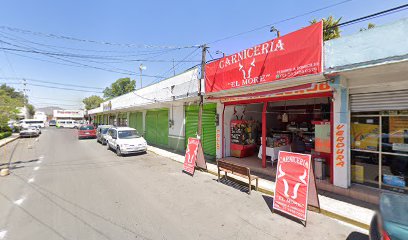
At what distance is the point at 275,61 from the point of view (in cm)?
707

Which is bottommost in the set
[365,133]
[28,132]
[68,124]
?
[28,132]

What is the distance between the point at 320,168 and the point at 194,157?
4781 mm

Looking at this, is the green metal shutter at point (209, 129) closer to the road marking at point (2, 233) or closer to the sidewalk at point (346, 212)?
the sidewalk at point (346, 212)

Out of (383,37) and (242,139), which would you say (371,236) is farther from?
(242,139)

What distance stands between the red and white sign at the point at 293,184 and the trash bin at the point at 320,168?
2522 millimetres

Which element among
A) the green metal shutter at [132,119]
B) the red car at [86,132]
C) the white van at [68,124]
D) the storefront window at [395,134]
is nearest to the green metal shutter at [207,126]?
the storefront window at [395,134]

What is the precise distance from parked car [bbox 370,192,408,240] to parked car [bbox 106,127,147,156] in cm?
1185

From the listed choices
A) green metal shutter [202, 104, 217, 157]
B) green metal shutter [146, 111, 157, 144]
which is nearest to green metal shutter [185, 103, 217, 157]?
green metal shutter [202, 104, 217, 157]

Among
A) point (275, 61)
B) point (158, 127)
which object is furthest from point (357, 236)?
point (158, 127)

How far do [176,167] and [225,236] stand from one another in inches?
243

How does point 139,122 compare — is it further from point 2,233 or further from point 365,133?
point 365,133

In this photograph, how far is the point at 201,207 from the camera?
5359 mm

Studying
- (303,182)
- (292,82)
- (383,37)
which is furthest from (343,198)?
(383,37)

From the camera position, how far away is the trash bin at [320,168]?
6918 millimetres
